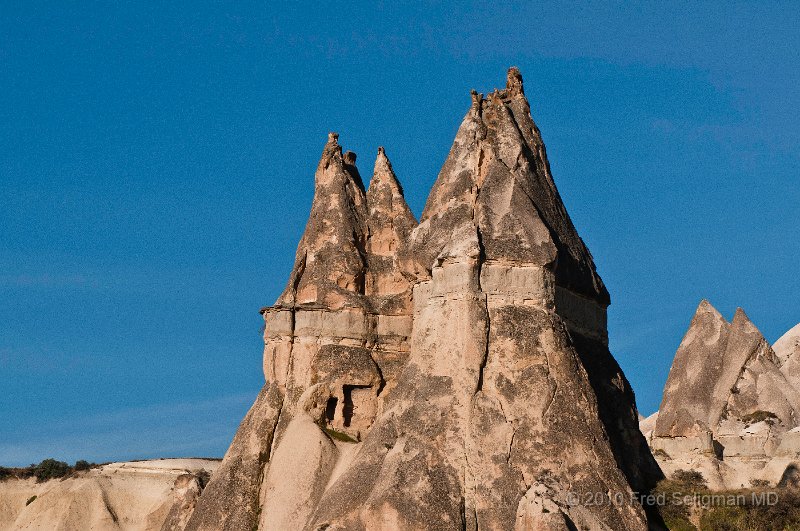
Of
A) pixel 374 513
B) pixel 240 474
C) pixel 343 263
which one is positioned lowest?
pixel 374 513

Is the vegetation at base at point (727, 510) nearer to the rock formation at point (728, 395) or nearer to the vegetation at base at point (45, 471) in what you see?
the rock formation at point (728, 395)

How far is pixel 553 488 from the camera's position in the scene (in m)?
25.1

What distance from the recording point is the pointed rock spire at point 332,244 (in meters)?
33.1

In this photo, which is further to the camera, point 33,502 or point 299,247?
point 33,502

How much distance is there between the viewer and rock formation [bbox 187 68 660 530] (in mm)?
25734

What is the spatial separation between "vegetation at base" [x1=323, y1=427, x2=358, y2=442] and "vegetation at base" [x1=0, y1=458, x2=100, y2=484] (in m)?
Result: 26.0

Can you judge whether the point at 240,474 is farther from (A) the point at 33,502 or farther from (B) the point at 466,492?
(A) the point at 33,502

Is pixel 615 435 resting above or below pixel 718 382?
below

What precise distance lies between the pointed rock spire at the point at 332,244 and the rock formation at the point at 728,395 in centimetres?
983

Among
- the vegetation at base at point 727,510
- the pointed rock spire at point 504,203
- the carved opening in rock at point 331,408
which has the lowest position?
the vegetation at base at point 727,510

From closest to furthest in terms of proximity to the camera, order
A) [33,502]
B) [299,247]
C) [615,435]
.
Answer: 1. [615,435]
2. [299,247]
3. [33,502]

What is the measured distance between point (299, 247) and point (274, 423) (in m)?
4.60

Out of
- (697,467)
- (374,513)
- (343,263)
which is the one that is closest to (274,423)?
(343,263)

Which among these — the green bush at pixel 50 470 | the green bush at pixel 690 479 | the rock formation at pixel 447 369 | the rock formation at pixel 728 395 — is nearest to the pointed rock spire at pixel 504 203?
the rock formation at pixel 447 369
